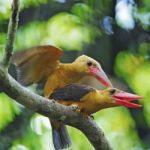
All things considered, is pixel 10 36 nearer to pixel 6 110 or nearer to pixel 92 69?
pixel 92 69

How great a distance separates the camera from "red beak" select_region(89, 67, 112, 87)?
1.43 meters

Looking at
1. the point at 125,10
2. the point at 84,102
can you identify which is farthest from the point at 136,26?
the point at 84,102

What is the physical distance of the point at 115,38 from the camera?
2.64 metres

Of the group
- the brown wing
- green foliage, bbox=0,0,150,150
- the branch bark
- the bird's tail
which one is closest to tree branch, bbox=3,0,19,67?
the branch bark

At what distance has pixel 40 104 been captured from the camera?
134 cm

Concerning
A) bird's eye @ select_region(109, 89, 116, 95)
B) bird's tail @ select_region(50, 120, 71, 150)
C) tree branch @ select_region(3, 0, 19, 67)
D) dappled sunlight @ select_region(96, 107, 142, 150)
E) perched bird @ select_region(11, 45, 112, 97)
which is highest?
tree branch @ select_region(3, 0, 19, 67)

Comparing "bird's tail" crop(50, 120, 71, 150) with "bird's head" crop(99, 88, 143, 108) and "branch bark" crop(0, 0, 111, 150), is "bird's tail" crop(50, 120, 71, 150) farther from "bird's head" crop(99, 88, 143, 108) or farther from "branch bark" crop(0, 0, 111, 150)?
"bird's head" crop(99, 88, 143, 108)

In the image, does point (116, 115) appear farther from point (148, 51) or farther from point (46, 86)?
point (46, 86)

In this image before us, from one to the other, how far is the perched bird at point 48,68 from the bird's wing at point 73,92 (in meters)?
0.04

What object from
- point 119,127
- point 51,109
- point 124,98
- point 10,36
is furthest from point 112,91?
point 119,127

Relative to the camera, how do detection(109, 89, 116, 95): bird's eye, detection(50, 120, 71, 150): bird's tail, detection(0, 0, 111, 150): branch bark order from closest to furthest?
1. detection(0, 0, 111, 150): branch bark
2. detection(109, 89, 116, 95): bird's eye
3. detection(50, 120, 71, 150): bird's tail

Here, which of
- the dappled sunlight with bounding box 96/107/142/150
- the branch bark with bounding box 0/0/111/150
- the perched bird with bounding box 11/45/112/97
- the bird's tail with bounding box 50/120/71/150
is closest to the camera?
the branch bark with bounding box 0/0/111/150

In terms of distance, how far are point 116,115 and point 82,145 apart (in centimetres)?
19

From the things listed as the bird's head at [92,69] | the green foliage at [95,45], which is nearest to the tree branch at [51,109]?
the bird's head at [92,69]
